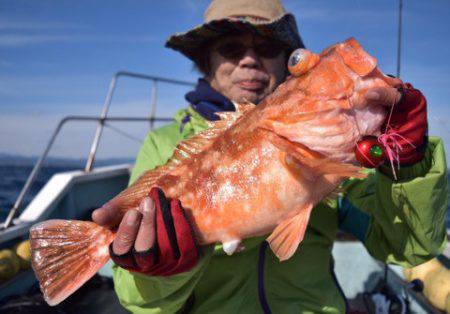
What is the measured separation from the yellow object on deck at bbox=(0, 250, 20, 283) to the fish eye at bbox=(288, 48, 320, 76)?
3278mm

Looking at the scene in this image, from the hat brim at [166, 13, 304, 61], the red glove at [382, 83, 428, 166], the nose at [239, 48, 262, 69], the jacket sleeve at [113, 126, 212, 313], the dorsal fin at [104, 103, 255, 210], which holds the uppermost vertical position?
the hat brim at [166, 13, 304, 61]

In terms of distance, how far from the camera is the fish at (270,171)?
1757 mm

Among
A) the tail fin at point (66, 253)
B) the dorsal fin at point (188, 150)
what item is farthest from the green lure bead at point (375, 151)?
the tail fin at point (66, 253)

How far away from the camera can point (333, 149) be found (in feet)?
5.87

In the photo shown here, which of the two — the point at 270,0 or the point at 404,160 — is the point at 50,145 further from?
the point at 404,160

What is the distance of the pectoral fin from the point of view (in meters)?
1.80

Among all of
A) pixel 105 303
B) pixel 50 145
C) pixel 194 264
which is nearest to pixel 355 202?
pixel 194 264

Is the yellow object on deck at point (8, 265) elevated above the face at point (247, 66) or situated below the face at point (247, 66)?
below

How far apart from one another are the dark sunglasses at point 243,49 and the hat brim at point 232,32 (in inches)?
3.3

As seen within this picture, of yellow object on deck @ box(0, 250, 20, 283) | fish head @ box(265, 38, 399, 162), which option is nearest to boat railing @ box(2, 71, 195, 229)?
yellow object on deck @ box(0, 250, 20, 283)

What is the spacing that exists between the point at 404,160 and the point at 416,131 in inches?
6.4

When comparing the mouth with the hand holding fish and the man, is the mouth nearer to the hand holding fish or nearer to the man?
the man

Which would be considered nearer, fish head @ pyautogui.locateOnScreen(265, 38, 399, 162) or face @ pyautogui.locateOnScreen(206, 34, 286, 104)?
fish head @ pyautogui.locateOnScreen(265, 38, 399, 162)

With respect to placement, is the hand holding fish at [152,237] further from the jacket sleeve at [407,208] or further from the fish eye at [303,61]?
the jacket sleeve at [407,208]
